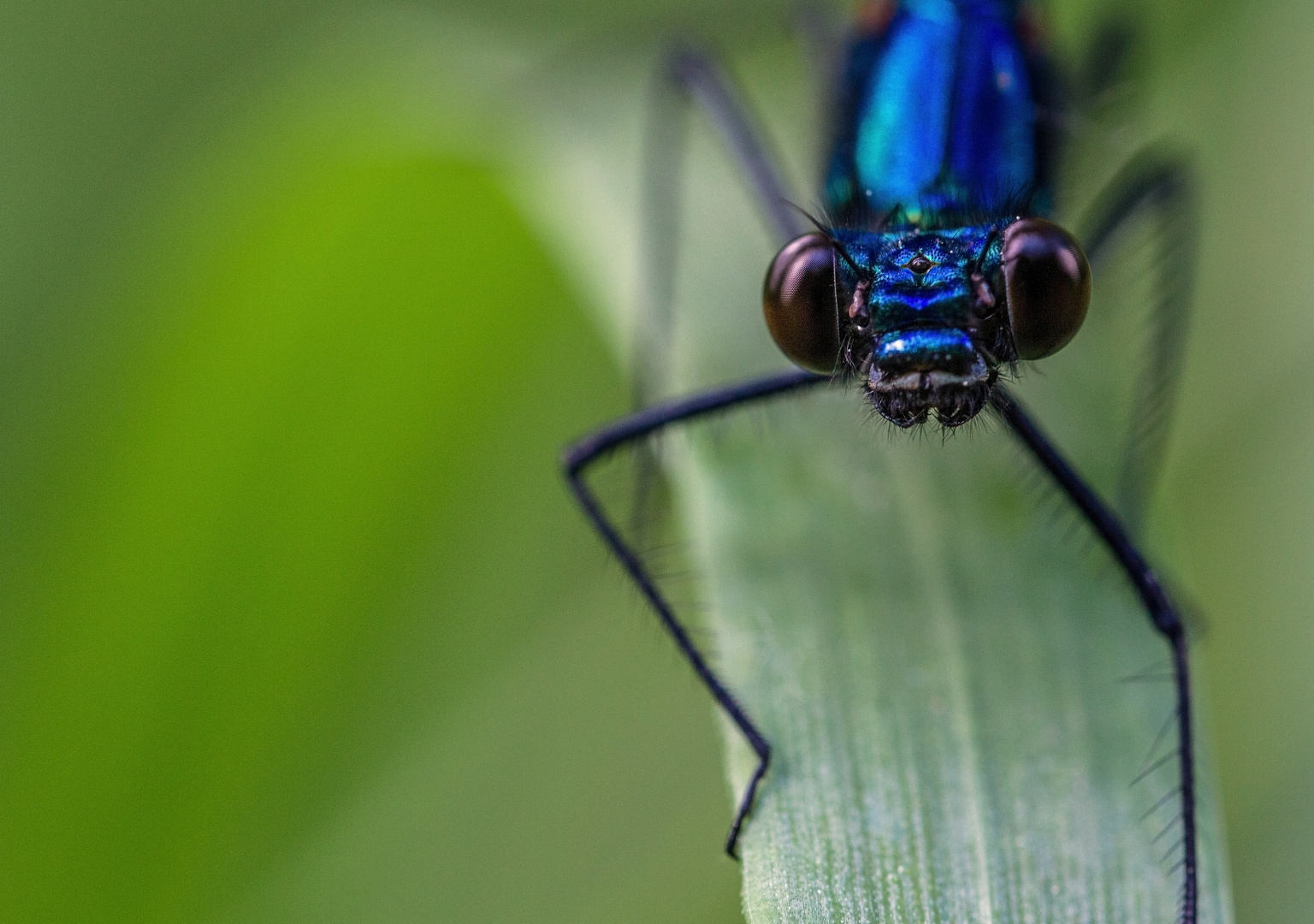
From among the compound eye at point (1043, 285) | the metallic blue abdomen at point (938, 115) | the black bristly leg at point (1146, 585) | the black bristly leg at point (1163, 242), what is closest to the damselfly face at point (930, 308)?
the compound eye at point (1043, 285)

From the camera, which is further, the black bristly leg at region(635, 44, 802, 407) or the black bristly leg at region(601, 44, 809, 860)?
the black bristly leg at region(635, 44, 802, 407)

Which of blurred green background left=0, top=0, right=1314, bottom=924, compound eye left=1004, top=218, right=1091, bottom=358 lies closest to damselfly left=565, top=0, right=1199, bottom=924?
compound eye left=1004, top=218, right=1091, bottom=358

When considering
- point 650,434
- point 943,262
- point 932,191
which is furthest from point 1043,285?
point 650,434

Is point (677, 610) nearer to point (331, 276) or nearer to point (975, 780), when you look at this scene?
point (975, 780)

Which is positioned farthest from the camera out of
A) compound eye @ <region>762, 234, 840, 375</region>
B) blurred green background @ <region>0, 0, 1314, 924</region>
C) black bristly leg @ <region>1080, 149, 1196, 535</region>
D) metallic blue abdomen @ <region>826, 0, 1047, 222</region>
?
black bristly leg @ <region>1080, 149, 1196, 535</region>

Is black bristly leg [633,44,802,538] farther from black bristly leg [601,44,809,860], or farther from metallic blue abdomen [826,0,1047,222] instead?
metallic blue abdomen [826,0,1047,222]

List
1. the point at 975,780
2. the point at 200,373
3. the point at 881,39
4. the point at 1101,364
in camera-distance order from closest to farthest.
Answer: the point at 975,780
the point at 200,373
the point at 1101,364
the point at 881,39

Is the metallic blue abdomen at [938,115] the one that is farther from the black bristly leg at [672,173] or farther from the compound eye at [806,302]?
the compound eye at [806,302]

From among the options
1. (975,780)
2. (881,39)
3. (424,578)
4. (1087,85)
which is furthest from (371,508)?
(1087,85)

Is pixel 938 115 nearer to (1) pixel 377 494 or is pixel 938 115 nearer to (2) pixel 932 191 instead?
(2) pixel 932 191
